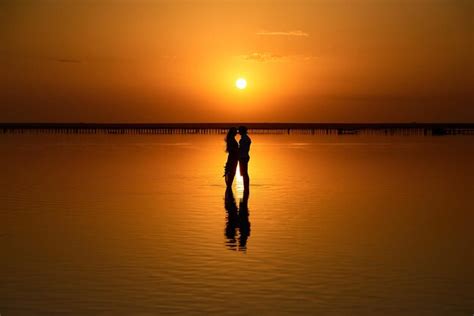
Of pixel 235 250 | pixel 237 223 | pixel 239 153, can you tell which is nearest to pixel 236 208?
pixel 237 223

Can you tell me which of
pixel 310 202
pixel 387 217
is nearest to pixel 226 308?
pixel 387 217

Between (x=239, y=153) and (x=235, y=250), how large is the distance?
12781 millimetres

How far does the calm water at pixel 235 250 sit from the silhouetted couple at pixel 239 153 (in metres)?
0.73

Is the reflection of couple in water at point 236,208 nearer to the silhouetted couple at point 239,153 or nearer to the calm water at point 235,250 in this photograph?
the silhouetted couple at point 239,153

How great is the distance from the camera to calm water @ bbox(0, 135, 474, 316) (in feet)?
44.1

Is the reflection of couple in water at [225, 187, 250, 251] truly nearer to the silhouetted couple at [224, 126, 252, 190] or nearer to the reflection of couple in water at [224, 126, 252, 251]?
the reflection of couple in water at [224, 126, 252, 251]

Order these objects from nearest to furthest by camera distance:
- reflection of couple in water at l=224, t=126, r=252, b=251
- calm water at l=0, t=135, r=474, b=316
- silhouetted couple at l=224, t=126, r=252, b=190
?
calm water at l=0, t=135, r=474, b=316
reflection of couple in water at l=224, t=126, r=252, b=251
silhouetted couple at l=224, t=126, r=252, b=190

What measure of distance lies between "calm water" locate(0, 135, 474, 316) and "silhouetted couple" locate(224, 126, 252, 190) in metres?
0.73

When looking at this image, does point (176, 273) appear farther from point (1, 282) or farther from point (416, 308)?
point (416, 308)

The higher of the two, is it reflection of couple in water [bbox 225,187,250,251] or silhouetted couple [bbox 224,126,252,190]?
silhouetted couple [bbox 224,126,252,190]

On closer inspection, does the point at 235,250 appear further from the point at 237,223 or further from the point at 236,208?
the point at 236,208

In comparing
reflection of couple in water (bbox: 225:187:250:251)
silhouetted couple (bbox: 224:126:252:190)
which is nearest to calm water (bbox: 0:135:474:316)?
reflection of couple in water (bbox: 225:187:250:251)

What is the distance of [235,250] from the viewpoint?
1828 centimetres

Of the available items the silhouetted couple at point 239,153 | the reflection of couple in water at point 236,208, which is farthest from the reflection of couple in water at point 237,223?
the silhouetted couple at point 239,153
